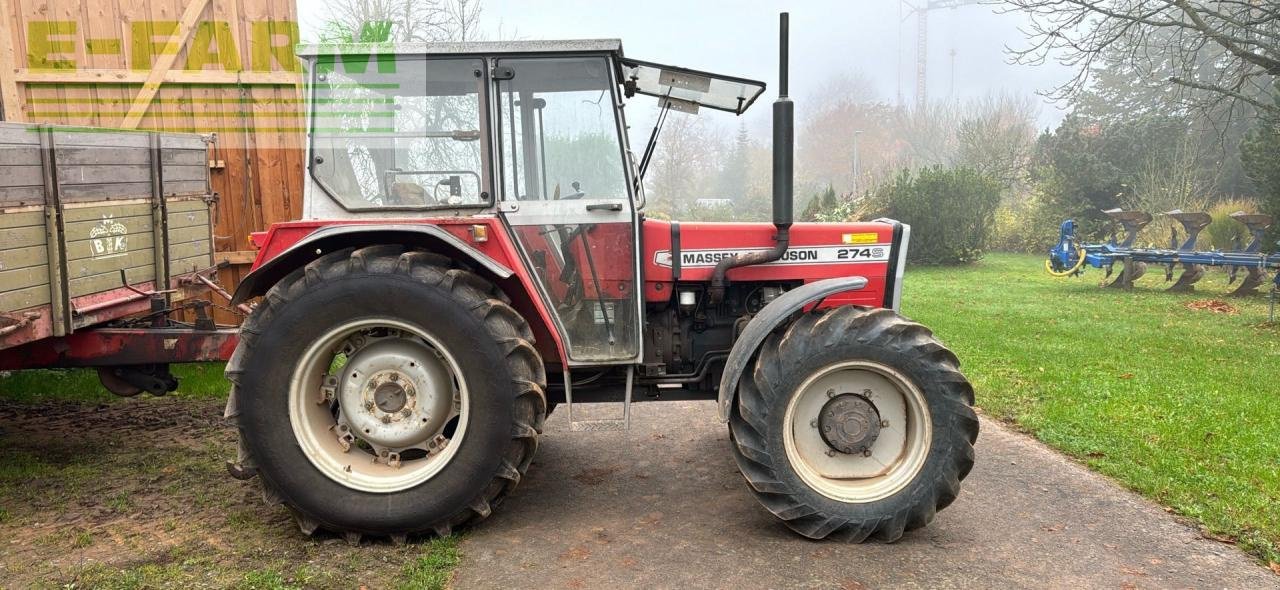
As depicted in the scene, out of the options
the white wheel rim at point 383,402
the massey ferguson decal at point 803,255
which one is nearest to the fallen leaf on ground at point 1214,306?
the massey ferguson decal at point 803,255

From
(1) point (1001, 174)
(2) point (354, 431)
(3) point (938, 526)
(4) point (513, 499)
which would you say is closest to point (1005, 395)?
(3) point (938, 526)

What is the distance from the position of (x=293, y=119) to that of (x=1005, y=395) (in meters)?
6.11

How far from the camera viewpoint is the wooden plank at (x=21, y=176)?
150 inches

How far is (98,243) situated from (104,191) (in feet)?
0.96

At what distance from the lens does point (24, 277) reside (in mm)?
3854

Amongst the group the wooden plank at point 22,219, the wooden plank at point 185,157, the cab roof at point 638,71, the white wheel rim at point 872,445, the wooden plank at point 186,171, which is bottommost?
the white wheel rim at point 872,445

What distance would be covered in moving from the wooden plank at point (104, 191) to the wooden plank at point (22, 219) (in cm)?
18

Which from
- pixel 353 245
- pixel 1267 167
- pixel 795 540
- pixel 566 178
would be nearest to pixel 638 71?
pixel 566 178

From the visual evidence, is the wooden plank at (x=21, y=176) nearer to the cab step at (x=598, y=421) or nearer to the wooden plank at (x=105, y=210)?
the wooden plank at (x=105, y=210)

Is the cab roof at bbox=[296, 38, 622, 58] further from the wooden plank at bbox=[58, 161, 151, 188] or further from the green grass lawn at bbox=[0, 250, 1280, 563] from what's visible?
the green grass lawn at bbox=[0, 250, 1280, 563]

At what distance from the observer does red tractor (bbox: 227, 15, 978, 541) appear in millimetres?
3514

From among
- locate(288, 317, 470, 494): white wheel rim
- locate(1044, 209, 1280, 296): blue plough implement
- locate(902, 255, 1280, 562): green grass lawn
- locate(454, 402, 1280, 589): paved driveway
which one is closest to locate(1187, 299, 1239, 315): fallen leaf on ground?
locate(902, 255, 1280, 562): green grass lawn

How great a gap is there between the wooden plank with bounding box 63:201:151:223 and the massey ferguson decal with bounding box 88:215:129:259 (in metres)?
0.04

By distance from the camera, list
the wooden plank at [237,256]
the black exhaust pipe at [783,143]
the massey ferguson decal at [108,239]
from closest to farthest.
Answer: the black exhaust pipe at [783,143] → the massey ferguson decal at [108,239] → the wooden plank at [237,256]
